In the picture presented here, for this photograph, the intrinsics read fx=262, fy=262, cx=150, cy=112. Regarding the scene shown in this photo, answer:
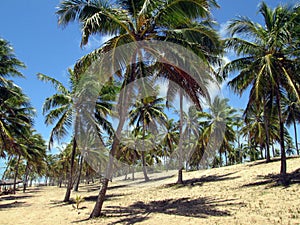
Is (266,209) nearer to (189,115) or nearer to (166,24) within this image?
(166,24)

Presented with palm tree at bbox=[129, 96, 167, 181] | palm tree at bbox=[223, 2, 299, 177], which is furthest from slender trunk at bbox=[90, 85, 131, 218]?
palm tree at bbox=[129, 96, 167, 181]

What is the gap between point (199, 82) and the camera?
10.6 metres

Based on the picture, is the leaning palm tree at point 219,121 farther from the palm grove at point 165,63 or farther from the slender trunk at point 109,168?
the slender trunk at point 109,168

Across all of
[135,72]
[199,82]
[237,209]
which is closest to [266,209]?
[237,209]

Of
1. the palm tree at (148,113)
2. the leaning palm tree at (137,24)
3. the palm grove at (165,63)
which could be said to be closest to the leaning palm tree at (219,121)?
the palm tree at (148,113)

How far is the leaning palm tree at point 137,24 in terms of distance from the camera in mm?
9742

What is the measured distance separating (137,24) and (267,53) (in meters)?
8.09

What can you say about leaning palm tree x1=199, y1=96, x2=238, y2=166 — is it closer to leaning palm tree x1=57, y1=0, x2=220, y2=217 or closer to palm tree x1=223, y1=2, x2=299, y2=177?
palm tree x1=223, y1=2, x2=299, y2=177

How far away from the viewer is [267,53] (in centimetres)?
1443

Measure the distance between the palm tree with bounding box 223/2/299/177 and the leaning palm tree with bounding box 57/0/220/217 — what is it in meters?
4.51

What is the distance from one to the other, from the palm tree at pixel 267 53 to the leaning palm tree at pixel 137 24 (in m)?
4.51

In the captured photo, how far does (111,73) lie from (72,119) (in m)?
7.28

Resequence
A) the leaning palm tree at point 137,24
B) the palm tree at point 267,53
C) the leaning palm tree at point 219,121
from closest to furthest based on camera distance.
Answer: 1. the leaning palm tree at point 137,24
2. the palm tree at point 267,53
3. the leaning palm tree at point 219,121

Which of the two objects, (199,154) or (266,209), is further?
(199,154)
